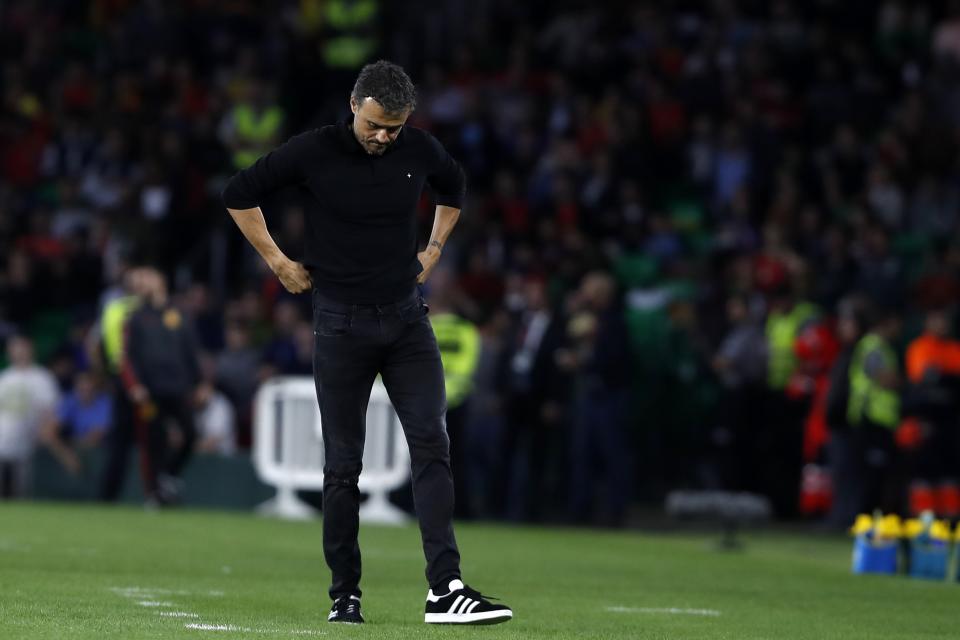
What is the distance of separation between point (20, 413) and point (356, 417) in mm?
13885

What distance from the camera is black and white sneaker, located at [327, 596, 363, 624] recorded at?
799 centimetres

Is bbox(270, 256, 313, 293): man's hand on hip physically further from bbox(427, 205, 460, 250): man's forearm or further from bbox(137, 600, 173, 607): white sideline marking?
bbox(137, 600, 173, 607): white sideline marking

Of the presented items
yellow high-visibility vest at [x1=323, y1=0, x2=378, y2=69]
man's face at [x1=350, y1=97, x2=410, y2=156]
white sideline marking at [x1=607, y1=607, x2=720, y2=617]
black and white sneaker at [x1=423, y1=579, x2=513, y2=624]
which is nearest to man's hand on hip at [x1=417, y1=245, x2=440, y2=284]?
man's face at [x1=350, y1=97, x2=410, y2=156]

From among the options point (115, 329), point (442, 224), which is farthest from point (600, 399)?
point (442, 224)

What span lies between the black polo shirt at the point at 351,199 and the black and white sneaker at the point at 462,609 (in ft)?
→ 4.01

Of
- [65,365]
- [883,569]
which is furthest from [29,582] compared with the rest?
[65,365]

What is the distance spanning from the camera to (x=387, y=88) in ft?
25.2

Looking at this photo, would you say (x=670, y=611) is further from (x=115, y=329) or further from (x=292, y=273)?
(x=115, y=329)

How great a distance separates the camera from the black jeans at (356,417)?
808 centimetres

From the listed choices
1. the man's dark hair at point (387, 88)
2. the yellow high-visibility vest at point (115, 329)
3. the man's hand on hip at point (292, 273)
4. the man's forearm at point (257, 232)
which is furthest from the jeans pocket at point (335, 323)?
the yellow high-visibility vest at point (115, 329)

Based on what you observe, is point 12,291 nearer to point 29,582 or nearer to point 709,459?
point 709,459

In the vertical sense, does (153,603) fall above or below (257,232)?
below

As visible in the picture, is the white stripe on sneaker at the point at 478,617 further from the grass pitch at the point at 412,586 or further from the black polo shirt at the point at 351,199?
the black polo shirt at the point at 351,199

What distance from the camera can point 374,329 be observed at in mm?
8102
